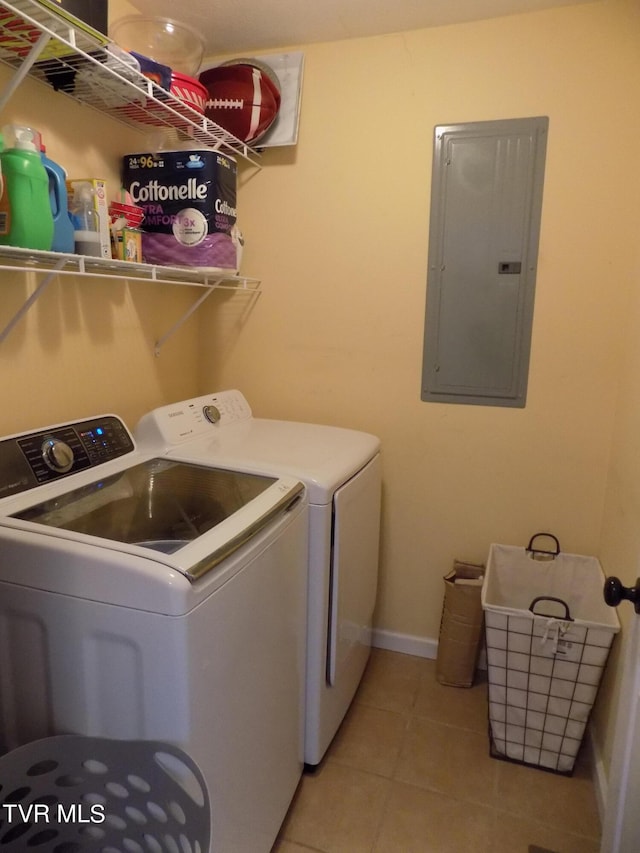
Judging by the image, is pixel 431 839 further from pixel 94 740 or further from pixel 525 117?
pixel 525 117

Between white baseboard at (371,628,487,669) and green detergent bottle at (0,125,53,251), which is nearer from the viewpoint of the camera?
green detergent bottle at (0,125,53,251)

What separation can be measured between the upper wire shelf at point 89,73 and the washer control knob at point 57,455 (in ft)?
2.47

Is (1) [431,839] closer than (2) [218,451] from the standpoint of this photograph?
Yes

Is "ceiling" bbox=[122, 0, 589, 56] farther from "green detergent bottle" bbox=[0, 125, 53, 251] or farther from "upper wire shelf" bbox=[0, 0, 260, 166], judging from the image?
"green detergent bottle" bbox=[0, 125, 53, 251]

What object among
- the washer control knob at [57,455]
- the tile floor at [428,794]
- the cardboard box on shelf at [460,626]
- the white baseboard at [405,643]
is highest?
the washer control knob at [57,455]

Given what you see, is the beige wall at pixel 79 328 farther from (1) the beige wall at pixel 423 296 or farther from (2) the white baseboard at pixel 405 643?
(2) the white baseboard at pixel 405 643

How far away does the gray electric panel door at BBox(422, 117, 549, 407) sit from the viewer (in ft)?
6.22

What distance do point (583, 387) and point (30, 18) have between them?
1833 mm

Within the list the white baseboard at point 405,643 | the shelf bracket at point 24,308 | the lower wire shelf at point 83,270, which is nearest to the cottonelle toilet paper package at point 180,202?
the lower wire shelf at point 83,270

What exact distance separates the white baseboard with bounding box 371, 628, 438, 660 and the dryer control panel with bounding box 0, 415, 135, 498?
136 centimetres

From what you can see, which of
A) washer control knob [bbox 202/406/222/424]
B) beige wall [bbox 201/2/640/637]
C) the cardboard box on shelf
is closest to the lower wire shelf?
beige wall [bbox 201/2/640/637]

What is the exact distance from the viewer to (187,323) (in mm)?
2307

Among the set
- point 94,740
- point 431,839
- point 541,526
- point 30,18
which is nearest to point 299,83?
point 30,18

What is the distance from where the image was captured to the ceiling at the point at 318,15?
1768 millimetres
